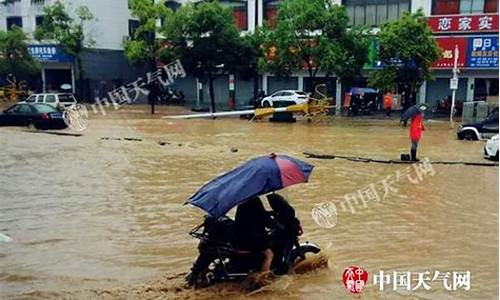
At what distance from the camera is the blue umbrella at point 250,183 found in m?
6.03

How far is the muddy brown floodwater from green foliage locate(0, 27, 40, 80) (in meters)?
26.0

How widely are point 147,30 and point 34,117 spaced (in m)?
14.8

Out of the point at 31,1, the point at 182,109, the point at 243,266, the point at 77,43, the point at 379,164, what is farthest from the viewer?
the point at 31,1

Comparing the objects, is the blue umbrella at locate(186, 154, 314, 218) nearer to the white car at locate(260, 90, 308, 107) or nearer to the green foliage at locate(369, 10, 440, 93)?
the green foliage at locate(369, 10, 440, 93)

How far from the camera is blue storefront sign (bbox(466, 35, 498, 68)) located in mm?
32469

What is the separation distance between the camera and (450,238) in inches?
344

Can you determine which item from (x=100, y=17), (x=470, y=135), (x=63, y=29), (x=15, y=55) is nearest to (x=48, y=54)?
(x=15, y=55)

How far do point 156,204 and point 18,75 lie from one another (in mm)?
38433

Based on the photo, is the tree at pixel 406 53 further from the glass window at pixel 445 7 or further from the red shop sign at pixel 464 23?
the glass window at pixel 445 7

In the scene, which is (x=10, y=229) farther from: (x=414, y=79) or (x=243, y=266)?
(x=414, y=79)

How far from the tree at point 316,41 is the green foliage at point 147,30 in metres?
7.85

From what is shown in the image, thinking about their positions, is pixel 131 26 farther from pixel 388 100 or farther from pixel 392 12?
pixel 388 100

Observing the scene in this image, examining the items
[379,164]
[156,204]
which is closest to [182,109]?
[379,164]

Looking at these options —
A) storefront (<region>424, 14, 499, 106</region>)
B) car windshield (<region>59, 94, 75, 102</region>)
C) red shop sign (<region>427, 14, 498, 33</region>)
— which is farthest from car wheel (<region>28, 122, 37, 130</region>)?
red shop sign (<region>427, 14, 498, 33</region>)
